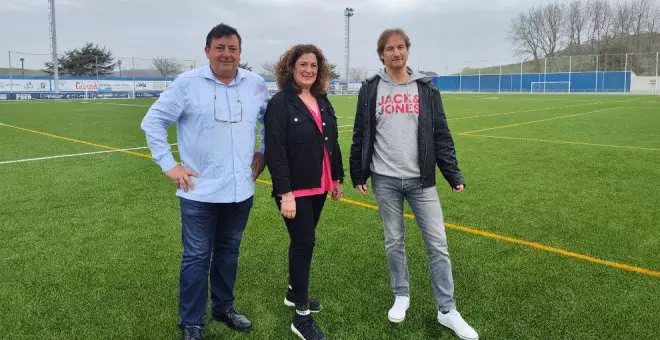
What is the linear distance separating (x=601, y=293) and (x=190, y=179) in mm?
3006

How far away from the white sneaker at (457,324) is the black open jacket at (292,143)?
3.86ft

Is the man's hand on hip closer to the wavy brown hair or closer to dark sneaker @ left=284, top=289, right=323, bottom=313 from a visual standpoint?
the wavy brown hair

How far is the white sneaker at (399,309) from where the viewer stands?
132 inches

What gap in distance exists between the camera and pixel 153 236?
5.15 metres

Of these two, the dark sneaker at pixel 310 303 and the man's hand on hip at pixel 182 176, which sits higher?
the man's hand on hip at pixel 182 176

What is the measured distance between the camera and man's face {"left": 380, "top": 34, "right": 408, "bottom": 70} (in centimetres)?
312

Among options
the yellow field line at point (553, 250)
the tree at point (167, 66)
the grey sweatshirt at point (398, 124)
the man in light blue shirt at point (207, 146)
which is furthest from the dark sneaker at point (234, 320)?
the tree at point (167, 66)

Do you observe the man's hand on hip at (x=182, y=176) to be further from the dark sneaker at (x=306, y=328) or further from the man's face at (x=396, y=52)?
the man's face at (x=396, y=52)

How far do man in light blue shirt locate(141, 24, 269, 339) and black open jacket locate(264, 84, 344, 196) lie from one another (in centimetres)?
17

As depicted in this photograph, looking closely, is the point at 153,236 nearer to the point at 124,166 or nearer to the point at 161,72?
the point at 124,166

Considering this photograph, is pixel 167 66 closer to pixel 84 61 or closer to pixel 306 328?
pixel 84 61

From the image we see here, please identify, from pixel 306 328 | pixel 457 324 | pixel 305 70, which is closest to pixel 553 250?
pixel 457 324

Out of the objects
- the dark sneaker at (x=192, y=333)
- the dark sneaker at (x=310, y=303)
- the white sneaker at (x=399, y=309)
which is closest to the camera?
the dark sneaker at (x=192, y=333)

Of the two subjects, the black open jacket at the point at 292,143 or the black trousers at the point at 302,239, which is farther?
the black trousers at the point at 302,239
